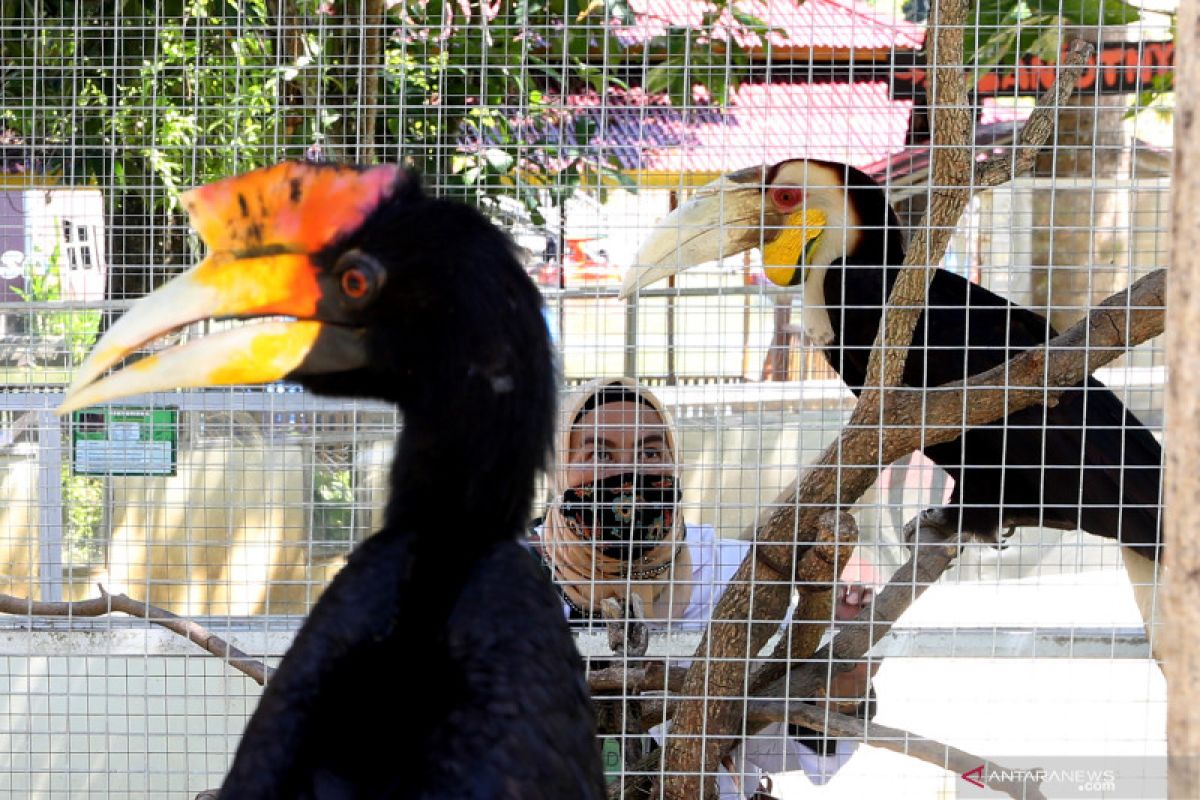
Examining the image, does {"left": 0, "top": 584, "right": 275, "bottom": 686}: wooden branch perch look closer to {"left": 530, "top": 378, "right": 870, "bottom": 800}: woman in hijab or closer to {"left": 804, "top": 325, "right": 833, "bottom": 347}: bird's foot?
{"left": 530, "top": 378, "right": 870, "bottom": 800}: woman in hijab

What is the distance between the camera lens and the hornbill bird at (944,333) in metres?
2.19

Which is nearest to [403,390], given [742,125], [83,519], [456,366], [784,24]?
[456,366]

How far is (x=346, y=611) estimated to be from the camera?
1.06 m

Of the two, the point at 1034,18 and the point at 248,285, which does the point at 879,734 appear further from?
the point at 1034,18

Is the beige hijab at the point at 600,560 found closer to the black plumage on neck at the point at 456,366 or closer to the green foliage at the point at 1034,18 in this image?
the black plumage on neck at the point at 456,366

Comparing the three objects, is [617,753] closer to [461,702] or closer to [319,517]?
[319,517]

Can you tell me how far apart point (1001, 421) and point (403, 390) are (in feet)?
4.77

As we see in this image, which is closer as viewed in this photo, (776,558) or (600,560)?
(776,558)

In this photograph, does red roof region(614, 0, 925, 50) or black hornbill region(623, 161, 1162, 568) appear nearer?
red roof region(614, 0, 925, 50)

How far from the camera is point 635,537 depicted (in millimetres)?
2031

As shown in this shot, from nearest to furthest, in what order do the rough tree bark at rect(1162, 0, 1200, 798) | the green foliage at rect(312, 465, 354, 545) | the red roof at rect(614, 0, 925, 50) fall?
the rough tree bark at rect(1162, 0, 1200, 798) → the red roof at rect(614, 0, 925, 50) → the green foliage at rect(312, 465, 354, 545)

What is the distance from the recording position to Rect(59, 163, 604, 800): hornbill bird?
1.02 meters

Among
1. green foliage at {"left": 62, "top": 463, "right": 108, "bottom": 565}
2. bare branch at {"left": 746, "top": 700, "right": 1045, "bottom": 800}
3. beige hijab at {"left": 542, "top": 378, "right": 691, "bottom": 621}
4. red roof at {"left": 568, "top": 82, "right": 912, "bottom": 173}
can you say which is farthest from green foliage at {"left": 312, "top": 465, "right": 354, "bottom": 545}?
bare branch at {"left": 746, "top": 700, "right": 1045, "bottom": 800}

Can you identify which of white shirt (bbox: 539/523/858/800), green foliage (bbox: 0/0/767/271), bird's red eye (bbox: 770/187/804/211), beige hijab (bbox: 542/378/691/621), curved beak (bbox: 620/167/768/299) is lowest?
white shirt (bbox: 539/523/858/800)
